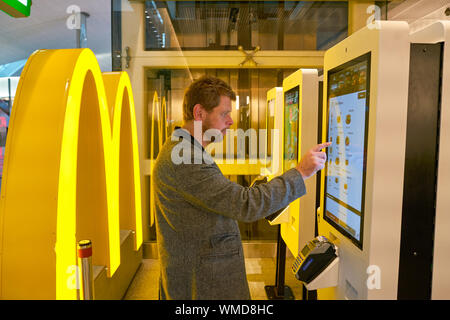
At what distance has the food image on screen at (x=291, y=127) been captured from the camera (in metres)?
2.33

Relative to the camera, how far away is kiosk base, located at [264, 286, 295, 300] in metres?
3.32

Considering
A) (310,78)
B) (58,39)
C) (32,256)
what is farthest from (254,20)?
(32,256)

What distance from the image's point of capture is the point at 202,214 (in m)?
1.42

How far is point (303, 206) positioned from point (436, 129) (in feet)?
4.19

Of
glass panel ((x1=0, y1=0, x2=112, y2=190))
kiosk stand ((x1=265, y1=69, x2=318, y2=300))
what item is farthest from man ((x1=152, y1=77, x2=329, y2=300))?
glass panel ((x1=0, y1=0, x2=112, y2=190))

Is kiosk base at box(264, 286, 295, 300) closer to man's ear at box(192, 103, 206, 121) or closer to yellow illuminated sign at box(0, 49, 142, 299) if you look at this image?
yellow illuminated sign at box(0, 49, 142, 299)

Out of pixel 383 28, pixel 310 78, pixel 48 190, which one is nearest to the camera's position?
pixel 383 28

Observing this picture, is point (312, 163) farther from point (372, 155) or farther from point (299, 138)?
point (299, 138)

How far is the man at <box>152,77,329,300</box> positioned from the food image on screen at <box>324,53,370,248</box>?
0.10m

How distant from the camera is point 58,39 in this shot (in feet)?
16.7

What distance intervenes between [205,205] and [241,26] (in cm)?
358

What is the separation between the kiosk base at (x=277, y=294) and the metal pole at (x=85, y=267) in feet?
7.63

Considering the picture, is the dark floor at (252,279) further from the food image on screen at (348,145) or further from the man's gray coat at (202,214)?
the food image on screen at (348,145)
